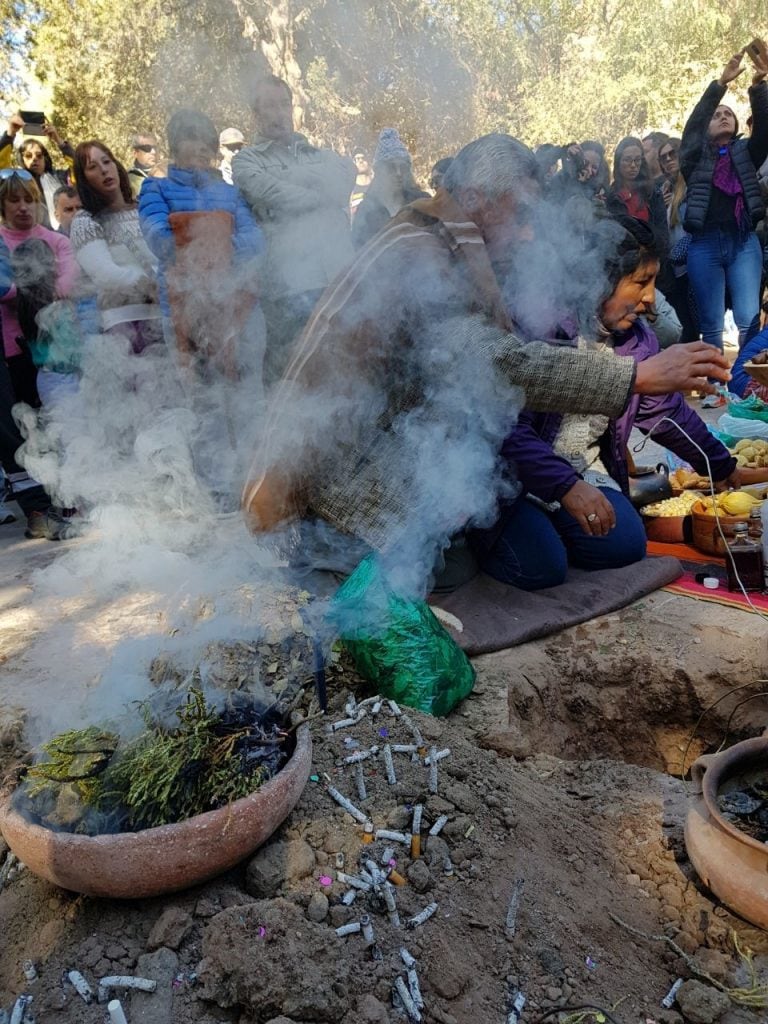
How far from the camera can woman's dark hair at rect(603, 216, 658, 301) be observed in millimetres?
3963

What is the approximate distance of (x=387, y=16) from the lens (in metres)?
5.81

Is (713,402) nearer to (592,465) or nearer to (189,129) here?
(592,465)

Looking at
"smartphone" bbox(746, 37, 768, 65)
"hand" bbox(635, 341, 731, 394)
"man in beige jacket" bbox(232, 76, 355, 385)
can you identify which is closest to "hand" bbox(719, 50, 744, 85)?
"smartphone" bbox(746, 37, 768, 65)

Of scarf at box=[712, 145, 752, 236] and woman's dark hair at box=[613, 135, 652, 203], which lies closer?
scarf at box=[712, 145, 752, 236]

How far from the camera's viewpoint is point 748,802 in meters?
2.24

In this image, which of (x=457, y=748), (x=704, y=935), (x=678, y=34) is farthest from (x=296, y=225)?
(x=678, y=34)

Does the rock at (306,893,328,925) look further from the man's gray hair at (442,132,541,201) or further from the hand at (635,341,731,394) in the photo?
the man's gray hair at (442,132,541,201)

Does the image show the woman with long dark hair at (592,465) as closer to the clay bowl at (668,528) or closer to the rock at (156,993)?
the clay bowl at (668,528)

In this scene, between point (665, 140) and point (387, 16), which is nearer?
point (387, 16)

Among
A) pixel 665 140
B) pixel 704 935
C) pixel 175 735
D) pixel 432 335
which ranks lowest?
pixel 704 935

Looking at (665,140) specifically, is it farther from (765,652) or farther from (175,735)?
(175,735)

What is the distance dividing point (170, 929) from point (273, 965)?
320mm

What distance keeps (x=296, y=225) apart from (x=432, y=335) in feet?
7.29

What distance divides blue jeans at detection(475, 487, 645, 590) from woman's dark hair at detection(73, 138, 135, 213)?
367cm
